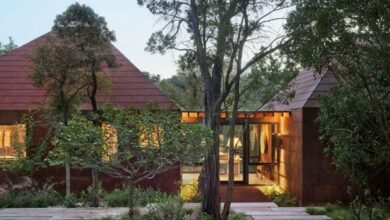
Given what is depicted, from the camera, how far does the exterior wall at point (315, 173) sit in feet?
34.1

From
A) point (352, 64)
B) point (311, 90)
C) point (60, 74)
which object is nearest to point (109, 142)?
point (60, 74)

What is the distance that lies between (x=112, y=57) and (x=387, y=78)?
5.72 meters

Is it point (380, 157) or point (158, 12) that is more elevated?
point (158, 12)

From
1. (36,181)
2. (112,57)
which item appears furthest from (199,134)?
(36,181)

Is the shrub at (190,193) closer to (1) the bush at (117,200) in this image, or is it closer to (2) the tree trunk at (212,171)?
(1) the bush at (117,200)

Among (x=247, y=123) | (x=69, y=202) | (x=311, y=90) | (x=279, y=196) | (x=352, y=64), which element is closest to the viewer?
(x=352, y=64)

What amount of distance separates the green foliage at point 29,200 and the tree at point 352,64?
582cm

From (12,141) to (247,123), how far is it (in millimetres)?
5512

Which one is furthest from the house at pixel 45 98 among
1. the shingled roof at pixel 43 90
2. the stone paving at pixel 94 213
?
the stone paving at pixel 94 213

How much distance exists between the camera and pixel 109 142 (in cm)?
661

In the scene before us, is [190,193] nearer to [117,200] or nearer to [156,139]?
[117,200]

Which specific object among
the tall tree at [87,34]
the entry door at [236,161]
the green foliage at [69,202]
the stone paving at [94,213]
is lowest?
the stone paving at [94,213]

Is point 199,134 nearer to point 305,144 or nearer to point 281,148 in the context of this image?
point 305,144

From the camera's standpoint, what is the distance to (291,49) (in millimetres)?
7605
